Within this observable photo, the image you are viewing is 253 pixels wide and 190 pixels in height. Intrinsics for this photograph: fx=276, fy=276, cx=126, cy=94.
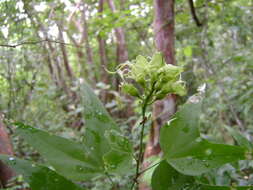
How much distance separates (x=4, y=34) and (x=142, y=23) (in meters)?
1.60

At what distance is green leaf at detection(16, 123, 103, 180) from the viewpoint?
496 millimetres

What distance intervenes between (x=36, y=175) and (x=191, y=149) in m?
0.27

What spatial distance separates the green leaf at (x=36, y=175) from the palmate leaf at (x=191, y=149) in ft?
0.65

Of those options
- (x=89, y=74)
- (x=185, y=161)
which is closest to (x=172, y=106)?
(x=185, y=161)

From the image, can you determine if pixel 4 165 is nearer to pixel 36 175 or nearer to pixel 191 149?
pixel 36 175

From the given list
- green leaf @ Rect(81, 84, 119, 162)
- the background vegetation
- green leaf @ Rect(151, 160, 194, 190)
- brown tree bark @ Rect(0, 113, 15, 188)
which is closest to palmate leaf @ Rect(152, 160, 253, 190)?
green leaf @ Rect(151, 160, 194, 190)

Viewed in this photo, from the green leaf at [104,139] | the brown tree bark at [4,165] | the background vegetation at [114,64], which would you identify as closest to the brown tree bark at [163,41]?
the background vegetation at [114,64]

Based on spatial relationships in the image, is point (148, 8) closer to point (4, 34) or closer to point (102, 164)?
point (4, 34)

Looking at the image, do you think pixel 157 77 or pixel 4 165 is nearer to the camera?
pixel 157 77

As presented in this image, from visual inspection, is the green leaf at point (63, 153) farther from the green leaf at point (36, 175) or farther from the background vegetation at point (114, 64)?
the background vegetation at point (114, 64)

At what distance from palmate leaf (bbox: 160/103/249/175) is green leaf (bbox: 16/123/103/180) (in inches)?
5.7

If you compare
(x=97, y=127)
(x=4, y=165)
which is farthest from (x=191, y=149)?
(x=4, y=165)

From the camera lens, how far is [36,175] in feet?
1.56

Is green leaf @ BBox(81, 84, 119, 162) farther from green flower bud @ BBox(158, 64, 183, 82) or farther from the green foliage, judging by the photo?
green flower bud @ BBox(158, 64, 183, 82)
